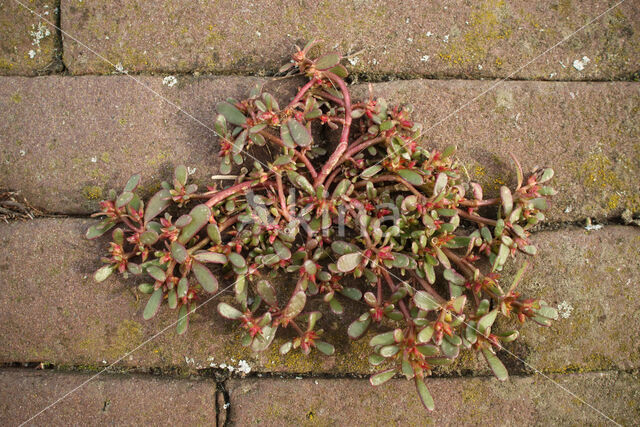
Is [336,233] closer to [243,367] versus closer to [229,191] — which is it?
[229,191]

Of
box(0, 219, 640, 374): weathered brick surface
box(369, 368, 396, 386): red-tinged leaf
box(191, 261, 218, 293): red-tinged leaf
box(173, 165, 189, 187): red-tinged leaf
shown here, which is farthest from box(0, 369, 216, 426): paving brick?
box(173, 165, 189, 187): red-tinged leaf

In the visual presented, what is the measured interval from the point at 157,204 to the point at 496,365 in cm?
146

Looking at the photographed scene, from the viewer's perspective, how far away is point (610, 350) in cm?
196

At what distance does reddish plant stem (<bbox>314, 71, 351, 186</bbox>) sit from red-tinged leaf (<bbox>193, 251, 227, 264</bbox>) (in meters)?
0.48

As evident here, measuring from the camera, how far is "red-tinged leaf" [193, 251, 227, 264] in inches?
69.8

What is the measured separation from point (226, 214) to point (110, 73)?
871 millimetres

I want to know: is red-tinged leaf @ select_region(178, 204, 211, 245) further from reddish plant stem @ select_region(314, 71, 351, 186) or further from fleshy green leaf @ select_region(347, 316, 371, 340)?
fleshy green leaf @ select_region(347, 316, 371, 340)

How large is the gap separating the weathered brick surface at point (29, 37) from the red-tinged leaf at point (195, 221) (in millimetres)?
1069

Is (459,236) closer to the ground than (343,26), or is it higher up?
closer to the ground

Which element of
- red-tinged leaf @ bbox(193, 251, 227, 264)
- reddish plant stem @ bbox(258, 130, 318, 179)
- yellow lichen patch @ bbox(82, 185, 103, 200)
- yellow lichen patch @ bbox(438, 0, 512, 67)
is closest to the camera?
red-tinged leaf @ bbox(193, 251, 227, 264)

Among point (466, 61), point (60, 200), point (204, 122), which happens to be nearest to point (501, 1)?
point (466, 61)

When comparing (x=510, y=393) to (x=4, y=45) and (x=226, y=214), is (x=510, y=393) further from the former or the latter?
(x=4, y=45)

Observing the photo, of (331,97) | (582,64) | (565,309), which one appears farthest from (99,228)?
(582,64)

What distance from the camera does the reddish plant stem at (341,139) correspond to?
6.12 feet
